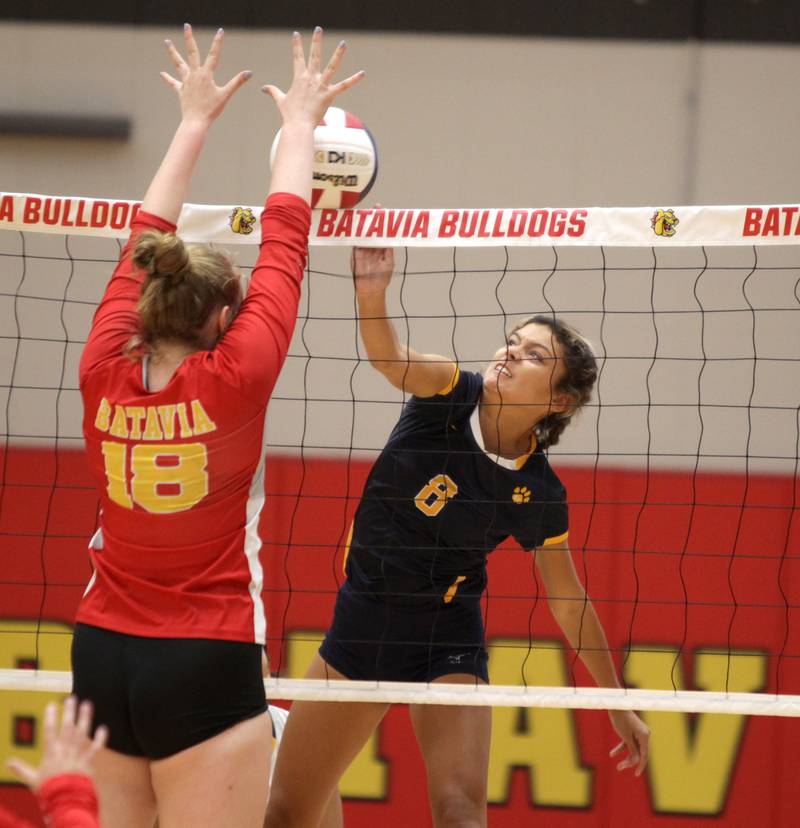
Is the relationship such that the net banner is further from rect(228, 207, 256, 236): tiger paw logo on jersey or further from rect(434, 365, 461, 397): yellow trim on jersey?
rect(434, 365, 461, 397): yellow trim on jersey

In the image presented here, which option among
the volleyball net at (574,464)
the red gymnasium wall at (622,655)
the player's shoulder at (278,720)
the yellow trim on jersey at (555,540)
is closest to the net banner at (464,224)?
the yellow trim on jersey at (555,540)

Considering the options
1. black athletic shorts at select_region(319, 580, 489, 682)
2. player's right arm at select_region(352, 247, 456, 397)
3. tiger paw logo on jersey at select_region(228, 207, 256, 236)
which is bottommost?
black athletic shorts at select_region(319, 580, 489, 682)

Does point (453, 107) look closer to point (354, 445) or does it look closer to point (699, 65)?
point (699, 65)

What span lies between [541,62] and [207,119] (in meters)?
4.32

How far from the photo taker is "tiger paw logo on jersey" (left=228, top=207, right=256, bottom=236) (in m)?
3.30

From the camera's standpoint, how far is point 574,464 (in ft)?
19.6

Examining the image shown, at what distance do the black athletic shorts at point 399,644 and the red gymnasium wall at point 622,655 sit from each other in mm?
2197

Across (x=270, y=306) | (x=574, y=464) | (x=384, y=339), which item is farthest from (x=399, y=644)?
(x=574, y=464)

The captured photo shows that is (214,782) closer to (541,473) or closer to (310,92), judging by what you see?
(310,92)

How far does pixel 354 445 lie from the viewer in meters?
6.26

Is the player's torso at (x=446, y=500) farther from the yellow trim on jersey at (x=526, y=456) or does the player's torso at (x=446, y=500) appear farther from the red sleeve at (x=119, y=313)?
the red sleeve at (x=119, y=313)

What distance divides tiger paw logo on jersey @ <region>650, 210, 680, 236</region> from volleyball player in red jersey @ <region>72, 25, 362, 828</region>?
1384mm

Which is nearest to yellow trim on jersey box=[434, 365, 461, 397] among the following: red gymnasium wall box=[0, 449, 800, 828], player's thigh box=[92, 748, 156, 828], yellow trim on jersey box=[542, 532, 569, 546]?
yellow trim on jersey box=[542, 532, 569, 546]

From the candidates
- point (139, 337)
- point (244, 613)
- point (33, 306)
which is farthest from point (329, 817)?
point (33, 306)
